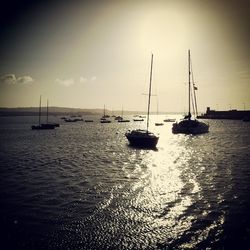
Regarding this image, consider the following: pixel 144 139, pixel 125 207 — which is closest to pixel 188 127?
pixel 144 139

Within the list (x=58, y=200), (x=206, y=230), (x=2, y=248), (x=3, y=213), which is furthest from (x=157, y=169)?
(x=2, y=248)

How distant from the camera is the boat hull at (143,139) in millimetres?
46469

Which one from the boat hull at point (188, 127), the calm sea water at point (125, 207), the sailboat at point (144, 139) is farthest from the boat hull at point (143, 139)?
the boat hull at point (188, 127)

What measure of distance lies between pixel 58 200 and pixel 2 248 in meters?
6.76

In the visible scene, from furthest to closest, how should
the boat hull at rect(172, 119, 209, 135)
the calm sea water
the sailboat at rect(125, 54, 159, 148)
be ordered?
the boat hull at rect(172, 119, 209, 135) → the sailboat at rect(125, 54, 159, 148) → the calm sea water

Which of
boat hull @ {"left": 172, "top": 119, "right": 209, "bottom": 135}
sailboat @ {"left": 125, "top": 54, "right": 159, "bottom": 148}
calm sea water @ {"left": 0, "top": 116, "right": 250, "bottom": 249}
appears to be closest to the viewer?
calm sea water @ {"left": 0, "top": 116, "right": 250, "bottom": 249}

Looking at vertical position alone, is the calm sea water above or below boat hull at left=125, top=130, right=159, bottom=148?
below

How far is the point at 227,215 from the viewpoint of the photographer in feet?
50.6

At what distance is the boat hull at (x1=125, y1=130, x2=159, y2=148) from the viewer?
4647 centimetres

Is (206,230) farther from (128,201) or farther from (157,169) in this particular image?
(157,169)

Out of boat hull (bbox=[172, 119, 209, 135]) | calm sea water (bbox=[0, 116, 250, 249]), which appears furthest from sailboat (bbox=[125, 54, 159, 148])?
boat hull (bbox=[172, 119, 209, 135])

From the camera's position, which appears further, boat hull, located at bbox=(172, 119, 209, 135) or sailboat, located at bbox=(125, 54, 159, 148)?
boat hull, located at bbox=(172, 119, 209, 135)

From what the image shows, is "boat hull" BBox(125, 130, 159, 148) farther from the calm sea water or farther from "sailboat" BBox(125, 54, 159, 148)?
the calm sea water

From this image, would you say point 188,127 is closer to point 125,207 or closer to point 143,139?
point 143,139
